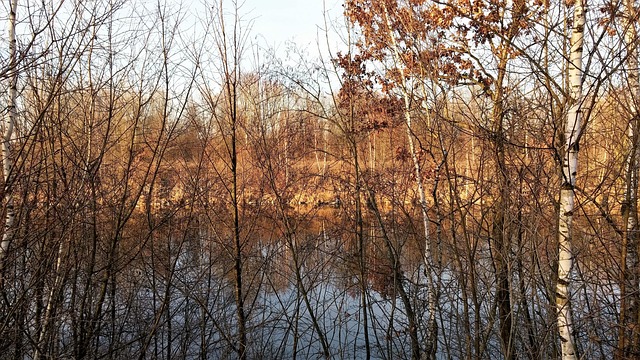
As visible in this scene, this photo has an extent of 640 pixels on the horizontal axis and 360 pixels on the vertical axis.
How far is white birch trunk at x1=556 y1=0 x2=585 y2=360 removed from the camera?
3.14 metres

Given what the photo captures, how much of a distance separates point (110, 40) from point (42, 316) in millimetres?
2474

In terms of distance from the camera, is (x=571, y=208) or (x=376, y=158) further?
(x=376, y=158)

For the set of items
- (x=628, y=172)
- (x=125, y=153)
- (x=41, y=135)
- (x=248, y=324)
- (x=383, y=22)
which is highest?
(x=383, y=22)

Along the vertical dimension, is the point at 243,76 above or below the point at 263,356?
above

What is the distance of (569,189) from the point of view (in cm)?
317

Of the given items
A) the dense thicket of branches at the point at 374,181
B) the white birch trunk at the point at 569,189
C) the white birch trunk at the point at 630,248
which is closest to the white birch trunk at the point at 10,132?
the dense thicket of branches at the point at 374,181

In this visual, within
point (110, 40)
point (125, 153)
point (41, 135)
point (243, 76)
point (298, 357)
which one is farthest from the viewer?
point (298, 357)

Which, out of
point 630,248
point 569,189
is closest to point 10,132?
point 569,189

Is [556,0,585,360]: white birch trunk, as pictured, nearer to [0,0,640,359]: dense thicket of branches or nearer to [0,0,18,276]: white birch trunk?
[0,0,640,359]: dense thicket of branches

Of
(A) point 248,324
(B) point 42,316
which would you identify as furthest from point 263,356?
(B) point 42,316

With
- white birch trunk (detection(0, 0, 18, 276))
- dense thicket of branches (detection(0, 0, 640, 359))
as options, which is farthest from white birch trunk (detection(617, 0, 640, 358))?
white birch trunk (detection(0, 0, 18, 276))

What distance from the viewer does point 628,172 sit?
4.00 m

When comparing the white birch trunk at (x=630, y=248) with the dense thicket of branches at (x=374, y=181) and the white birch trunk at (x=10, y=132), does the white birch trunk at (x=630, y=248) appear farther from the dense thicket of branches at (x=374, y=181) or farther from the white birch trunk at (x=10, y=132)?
the white birch trunk at (x=10, y=132)

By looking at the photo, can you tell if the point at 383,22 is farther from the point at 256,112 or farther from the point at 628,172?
the point at 628,172
